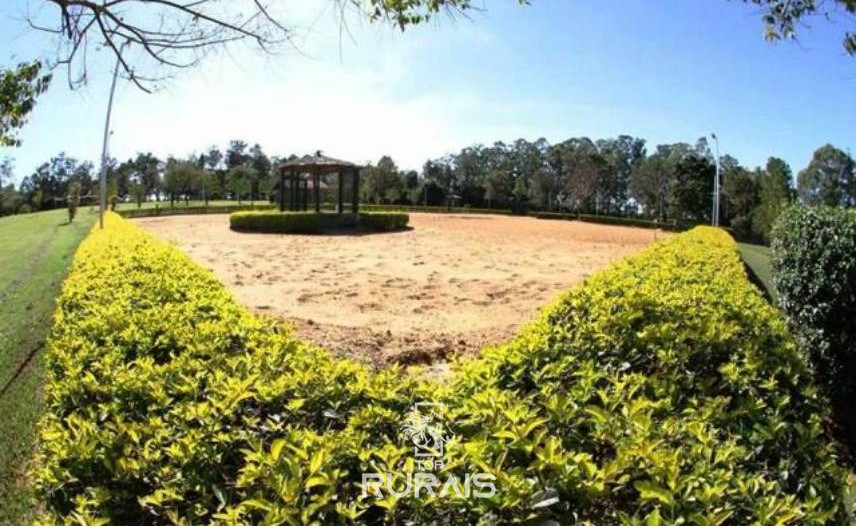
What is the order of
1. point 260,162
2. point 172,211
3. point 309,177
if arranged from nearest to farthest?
point 309,177, point 172,211, point 260,162

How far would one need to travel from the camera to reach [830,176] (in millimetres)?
48031

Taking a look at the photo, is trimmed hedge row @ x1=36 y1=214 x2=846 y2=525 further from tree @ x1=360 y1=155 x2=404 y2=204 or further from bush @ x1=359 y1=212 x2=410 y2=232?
tree @ x1=360 y1=155 x2=404 y2=204

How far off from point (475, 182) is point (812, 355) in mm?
→ 61015

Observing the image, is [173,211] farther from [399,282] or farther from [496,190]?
[496,190]

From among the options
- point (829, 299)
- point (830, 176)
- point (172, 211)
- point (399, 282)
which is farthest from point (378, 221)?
point (830, 176)

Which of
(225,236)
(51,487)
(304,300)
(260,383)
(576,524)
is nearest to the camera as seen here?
(576,524)

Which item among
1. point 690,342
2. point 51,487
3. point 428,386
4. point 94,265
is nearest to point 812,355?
point 690,342

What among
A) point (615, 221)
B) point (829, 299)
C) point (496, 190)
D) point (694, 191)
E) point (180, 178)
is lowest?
point (829, 299)

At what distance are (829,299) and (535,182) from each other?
57172 mm

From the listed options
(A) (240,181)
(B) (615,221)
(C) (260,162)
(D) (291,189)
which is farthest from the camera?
(C) (260,162)

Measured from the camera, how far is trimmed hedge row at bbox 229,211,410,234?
26.9m

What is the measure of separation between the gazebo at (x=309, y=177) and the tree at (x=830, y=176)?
36.1 meters

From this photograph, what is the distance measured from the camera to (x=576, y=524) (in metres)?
1.46

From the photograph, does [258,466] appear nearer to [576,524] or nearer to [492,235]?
[576,524]
